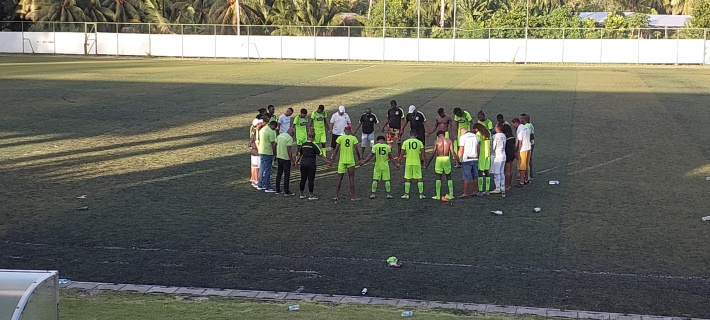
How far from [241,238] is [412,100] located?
2319 centimetres

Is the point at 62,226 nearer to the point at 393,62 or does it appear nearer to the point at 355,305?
the point at 355,305

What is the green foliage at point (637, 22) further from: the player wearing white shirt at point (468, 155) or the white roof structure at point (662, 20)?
the player wearing white shirt at point (468, 155)

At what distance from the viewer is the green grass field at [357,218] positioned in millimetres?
12375

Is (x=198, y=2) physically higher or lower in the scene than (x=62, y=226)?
higher

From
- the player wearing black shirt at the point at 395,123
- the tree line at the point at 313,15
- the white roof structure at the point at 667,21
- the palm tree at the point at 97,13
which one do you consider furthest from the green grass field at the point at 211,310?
the white roof structure at the point at 667,21

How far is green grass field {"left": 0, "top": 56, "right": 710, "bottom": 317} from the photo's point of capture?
487 inches

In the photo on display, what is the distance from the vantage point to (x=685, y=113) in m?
33.2

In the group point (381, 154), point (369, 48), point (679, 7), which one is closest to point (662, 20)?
point (679, 7)

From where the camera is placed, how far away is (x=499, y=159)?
18.2 metres

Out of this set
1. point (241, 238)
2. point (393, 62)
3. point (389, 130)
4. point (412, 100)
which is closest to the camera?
point (241, 238)

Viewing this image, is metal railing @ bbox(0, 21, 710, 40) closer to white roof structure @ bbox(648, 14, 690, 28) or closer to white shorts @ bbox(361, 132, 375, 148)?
white roof structure @ bbox(648, 14, 690, 28)

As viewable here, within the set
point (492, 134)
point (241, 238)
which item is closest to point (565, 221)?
point (492, 134)

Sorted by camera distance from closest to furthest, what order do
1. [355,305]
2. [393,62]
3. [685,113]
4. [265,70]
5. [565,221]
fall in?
[355,305], [565,221], [685,113], [265,70], [393,62]

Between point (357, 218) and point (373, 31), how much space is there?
60651 mm
